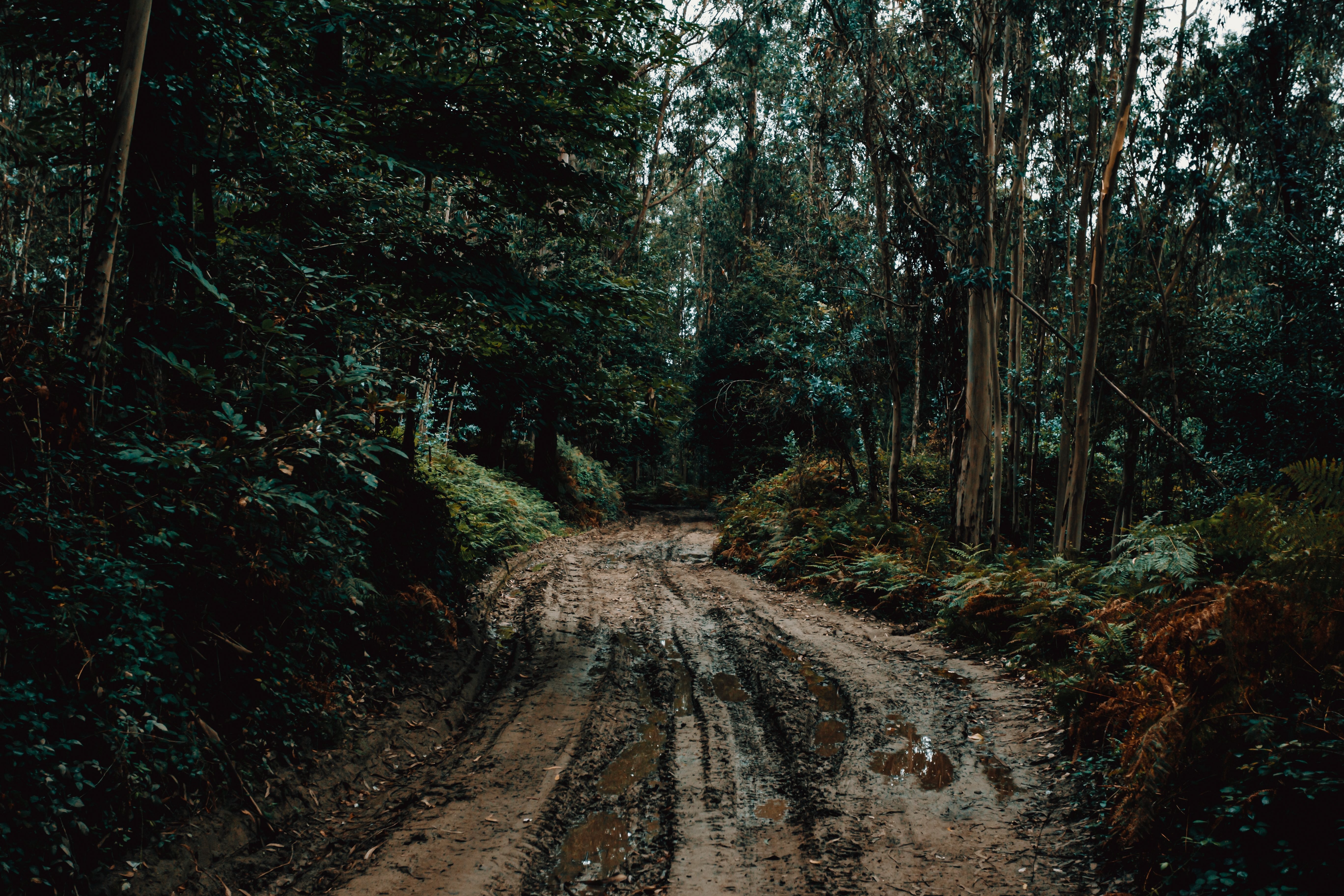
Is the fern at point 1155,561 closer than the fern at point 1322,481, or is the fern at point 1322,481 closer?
the fern at point 1322,481

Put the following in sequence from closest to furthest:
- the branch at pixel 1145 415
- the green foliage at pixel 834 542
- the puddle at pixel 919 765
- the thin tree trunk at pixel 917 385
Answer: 1. the puddle at pixel 919 765
2. the branch at pixel 1145 415
3. the green foliage at pixel 834 542
4. the thin tree trunk at pixel 917 385

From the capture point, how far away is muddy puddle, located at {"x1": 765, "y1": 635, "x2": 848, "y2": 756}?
5832 mm

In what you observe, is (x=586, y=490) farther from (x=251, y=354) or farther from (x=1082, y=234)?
(x=251, y=354)

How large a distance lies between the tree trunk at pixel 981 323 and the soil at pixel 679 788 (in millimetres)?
5142

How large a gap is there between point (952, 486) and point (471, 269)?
33.3 ft

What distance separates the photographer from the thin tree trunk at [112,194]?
4094 mm

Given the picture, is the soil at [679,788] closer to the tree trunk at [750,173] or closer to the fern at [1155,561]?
the fern at [1155,561]

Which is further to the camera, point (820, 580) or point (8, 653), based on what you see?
point (820, 580)

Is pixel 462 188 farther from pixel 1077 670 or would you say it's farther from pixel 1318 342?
pixel 1318 342

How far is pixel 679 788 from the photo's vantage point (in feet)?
16.7

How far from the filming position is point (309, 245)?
633 centimetres

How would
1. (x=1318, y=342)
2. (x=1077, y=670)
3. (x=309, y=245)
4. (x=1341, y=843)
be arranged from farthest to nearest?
(x=1318, y=342) → (x=309, y=245) → (x=1077, y=670) → (x=1341, y=843)

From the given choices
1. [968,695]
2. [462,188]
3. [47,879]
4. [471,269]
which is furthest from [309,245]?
[968,695]

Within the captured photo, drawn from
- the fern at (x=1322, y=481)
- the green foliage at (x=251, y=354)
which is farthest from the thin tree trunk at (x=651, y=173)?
the fern at (x=1322, y=481)
